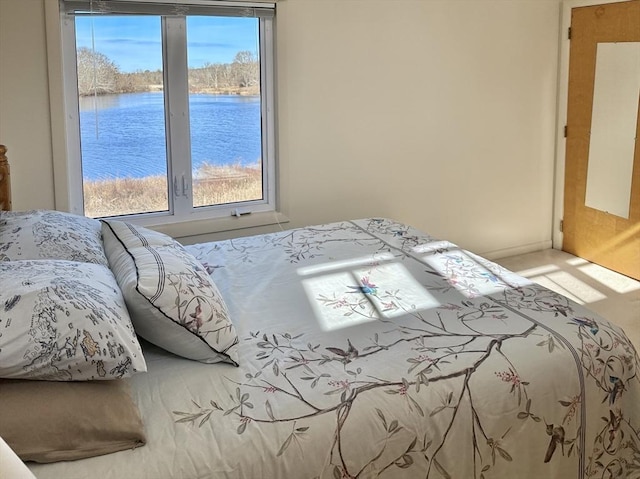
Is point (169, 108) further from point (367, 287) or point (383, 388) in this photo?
point (383, 388)

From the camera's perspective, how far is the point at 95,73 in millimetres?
3248

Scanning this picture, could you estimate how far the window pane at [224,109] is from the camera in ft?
11.4

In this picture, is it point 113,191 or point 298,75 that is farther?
point 298,75

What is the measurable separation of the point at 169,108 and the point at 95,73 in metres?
0.39

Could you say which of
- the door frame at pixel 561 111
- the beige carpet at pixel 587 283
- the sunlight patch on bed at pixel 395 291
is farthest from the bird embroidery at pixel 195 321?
the door frame at pixel 561 111

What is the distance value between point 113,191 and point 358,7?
1.69 m

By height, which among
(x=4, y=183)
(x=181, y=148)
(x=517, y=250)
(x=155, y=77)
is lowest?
(x=517, y=250)

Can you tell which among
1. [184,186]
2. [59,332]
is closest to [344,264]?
[184,186]

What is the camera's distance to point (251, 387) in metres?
1.76

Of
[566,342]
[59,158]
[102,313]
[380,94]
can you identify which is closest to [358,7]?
[380,94]

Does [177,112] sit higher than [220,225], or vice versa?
[177,112]

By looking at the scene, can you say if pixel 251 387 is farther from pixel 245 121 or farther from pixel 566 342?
pixel 245 121

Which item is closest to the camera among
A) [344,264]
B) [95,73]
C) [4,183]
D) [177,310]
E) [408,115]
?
[177,310]

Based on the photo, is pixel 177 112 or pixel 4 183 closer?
pixel 4 183
